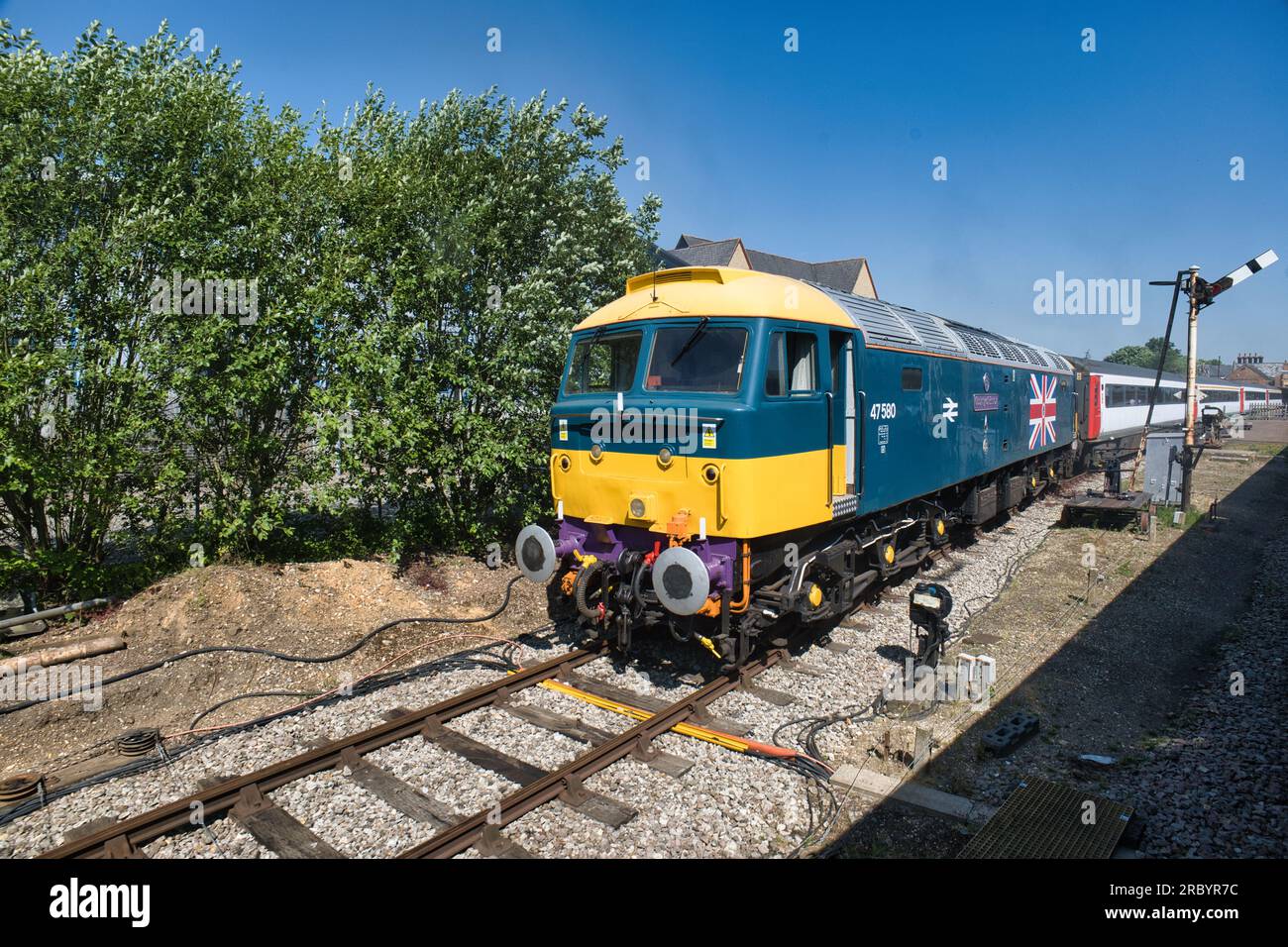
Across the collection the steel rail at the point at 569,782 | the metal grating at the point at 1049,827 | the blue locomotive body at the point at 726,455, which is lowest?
the metal grating at the point at 1049,827

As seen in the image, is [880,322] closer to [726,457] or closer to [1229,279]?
[726,457]

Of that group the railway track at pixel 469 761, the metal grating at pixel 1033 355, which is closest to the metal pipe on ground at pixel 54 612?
the railway track at pixel 469 761

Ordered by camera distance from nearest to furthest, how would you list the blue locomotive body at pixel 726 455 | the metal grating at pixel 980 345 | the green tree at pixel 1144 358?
the blue locomotive body at pixel 726 455 < the metal grating at pixel 980 345 < the green tree at pixel 1144 358

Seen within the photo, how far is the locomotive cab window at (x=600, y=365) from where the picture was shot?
7.86 metres

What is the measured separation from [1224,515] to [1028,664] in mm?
12624

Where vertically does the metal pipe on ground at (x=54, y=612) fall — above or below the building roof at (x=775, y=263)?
below

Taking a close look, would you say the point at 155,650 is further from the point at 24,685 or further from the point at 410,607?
the point at 410,607

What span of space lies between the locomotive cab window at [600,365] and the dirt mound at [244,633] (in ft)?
11.3

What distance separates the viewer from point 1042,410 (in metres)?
16.7

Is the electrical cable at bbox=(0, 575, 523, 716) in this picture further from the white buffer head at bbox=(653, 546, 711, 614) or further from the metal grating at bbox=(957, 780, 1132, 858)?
the metal grating at bbox=(957, 780, 1132, 858)

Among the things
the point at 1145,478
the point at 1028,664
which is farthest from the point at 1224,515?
the point at 1028,664

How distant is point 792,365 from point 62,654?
835 centimetres

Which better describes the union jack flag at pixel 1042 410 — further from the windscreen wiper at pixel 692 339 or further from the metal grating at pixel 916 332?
the windscreen wiper at pixel 692 339

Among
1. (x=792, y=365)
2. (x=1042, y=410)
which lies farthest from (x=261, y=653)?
(x=1042, y=410)
